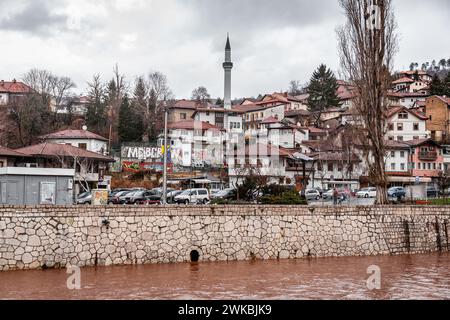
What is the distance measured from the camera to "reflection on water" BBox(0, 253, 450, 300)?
18.4 metres

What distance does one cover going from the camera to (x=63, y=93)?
3593 inches

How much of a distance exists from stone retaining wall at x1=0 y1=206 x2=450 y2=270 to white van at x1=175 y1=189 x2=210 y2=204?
16.5 meters

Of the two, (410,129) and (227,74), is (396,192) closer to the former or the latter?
(410,129)

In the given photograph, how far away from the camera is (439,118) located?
88375 millimetres

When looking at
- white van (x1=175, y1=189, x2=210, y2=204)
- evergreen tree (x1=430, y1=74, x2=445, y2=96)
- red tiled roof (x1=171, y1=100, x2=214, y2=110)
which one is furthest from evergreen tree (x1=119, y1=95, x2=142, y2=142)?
evergreen tree (x1=430, y1=74, x2=445, y2=96)

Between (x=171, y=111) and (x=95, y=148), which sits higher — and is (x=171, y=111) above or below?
above

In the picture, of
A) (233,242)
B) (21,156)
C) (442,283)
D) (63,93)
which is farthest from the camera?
(63,93)

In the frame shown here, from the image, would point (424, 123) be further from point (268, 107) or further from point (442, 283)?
point (442, 283)

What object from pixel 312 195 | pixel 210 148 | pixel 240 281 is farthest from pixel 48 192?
pixel 210 148

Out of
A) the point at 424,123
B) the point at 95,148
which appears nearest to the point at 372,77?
the point at 95,148

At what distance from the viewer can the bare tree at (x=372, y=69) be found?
30203 mm

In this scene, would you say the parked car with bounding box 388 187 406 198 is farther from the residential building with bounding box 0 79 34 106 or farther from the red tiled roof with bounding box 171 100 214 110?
the residential building with bounding box 0 79 34 106

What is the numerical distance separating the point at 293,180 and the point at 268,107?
145 feet

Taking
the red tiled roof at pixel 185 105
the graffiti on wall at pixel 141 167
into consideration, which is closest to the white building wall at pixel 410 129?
the red tiled roof at pixel 185 105
